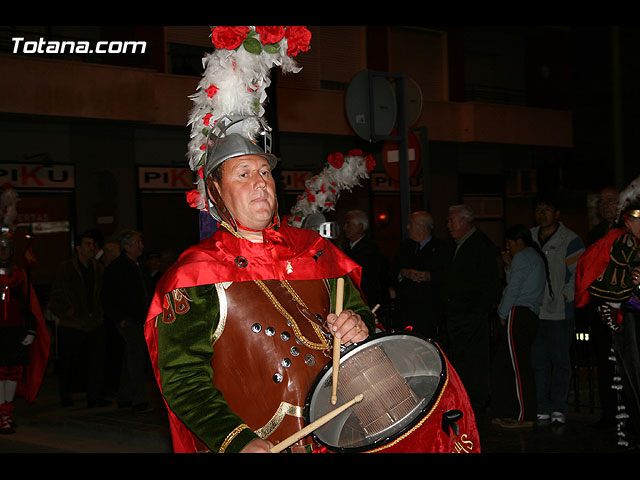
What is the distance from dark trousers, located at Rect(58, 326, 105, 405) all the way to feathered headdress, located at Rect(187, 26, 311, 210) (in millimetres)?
6629

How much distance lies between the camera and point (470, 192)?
70.5ft

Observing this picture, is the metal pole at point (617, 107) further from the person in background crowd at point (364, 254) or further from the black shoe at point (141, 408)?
the black shoe at point (141, 408)

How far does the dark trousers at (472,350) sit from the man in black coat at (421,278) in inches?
13.1

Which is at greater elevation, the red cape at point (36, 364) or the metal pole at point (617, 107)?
the metal pole at point (617, 107)

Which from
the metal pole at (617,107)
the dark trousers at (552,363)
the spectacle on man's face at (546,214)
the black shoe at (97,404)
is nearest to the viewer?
the dark trousers at (552,363)

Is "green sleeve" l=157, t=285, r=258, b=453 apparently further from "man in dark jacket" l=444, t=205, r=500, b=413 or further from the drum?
"man in dark jacket" l=444, t=205, r=500, b=413

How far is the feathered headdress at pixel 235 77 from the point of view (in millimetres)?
3699

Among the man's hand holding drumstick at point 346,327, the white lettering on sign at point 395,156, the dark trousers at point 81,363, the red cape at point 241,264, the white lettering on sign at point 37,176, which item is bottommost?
the dark trousers at point 81,363

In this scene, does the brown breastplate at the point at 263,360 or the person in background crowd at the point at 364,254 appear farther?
the person in background crowd at the point at 364,254

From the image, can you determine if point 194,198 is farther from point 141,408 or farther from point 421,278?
point 141,408

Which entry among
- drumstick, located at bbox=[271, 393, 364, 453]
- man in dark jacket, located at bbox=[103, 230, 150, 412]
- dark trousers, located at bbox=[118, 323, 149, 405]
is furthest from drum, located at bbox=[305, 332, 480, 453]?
man in dark jacket, located at bbox=[103, 230, 150, 412]

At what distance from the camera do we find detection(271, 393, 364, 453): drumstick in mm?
2691

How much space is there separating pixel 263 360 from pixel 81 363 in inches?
297

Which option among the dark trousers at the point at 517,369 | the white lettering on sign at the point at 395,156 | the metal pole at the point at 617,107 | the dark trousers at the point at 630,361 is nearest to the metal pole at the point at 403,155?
the white lettering on sign at the point at 395,156
